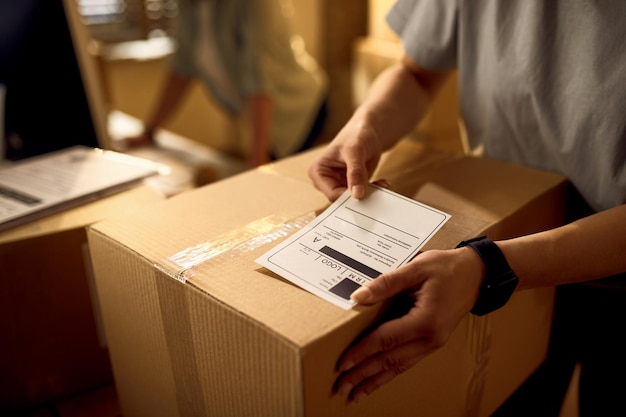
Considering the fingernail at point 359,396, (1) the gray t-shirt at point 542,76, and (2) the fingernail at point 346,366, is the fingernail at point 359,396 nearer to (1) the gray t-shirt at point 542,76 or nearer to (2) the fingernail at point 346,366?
(2) the fingernail at point 346,366

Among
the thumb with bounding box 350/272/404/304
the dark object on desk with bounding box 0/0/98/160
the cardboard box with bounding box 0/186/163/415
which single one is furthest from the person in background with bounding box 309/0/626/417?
the dark object on desk with bounding box 0/0/98/160

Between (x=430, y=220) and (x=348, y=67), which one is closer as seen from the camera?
(x=430, y=220)

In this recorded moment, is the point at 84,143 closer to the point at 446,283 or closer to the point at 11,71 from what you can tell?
the point at 11,71

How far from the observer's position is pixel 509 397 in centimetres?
81

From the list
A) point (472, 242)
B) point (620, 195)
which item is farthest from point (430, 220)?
point (620, 195)

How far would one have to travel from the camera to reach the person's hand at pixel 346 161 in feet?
2.36

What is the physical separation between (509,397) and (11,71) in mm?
1111

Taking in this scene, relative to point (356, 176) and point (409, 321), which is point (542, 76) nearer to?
point (356, 176)

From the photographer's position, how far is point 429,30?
0.94m

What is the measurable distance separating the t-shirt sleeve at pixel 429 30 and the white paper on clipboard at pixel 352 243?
0.38m

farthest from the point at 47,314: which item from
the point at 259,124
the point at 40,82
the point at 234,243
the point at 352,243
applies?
the point at 259,124

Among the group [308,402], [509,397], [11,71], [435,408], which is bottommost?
[509,397]

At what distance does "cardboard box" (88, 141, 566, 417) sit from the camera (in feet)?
1.65

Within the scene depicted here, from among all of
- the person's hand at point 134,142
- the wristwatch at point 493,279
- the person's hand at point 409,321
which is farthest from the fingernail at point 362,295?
the person's hand at point 134,142
